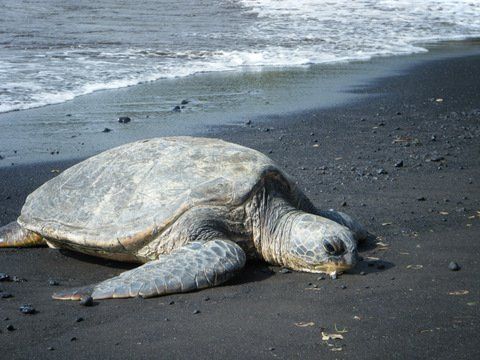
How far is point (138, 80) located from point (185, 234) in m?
7.51

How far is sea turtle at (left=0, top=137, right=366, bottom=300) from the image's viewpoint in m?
4.20

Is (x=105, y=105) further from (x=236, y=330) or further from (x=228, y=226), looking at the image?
(x=236, y=330)

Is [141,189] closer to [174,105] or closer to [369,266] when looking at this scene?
[369,266]

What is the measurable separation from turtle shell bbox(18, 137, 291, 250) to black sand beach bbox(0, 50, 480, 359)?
275 millimetres

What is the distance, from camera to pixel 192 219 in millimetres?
4379

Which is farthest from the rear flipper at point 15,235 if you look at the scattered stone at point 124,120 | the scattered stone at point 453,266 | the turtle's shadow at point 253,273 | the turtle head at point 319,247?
the scattered stone at point 124,120

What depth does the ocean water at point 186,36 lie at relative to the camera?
457 inches

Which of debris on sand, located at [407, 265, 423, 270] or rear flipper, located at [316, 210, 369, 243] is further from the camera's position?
rear flipper, located at [316, 210, 369, 243]

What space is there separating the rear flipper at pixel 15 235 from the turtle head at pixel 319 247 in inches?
71.8

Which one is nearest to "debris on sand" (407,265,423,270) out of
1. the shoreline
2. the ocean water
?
the shoreline

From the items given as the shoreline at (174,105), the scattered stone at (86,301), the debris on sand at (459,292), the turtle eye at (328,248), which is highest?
the turtle eye at (328,248)

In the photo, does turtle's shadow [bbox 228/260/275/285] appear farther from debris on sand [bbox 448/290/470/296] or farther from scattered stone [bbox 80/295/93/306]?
debris on sand [bbox 448/290/470/296]

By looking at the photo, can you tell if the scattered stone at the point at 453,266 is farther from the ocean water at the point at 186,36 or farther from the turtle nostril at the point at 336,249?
the ocean water at the point at 186,36

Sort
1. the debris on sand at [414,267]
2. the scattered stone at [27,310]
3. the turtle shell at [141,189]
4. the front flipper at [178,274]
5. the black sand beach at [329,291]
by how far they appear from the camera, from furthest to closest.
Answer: the turtle shell at [141,189] → the debris on sand at [414,267] → the front flipper at [178,274] → the scattered stone at [27,310] → the black sand beach at [329,291]
